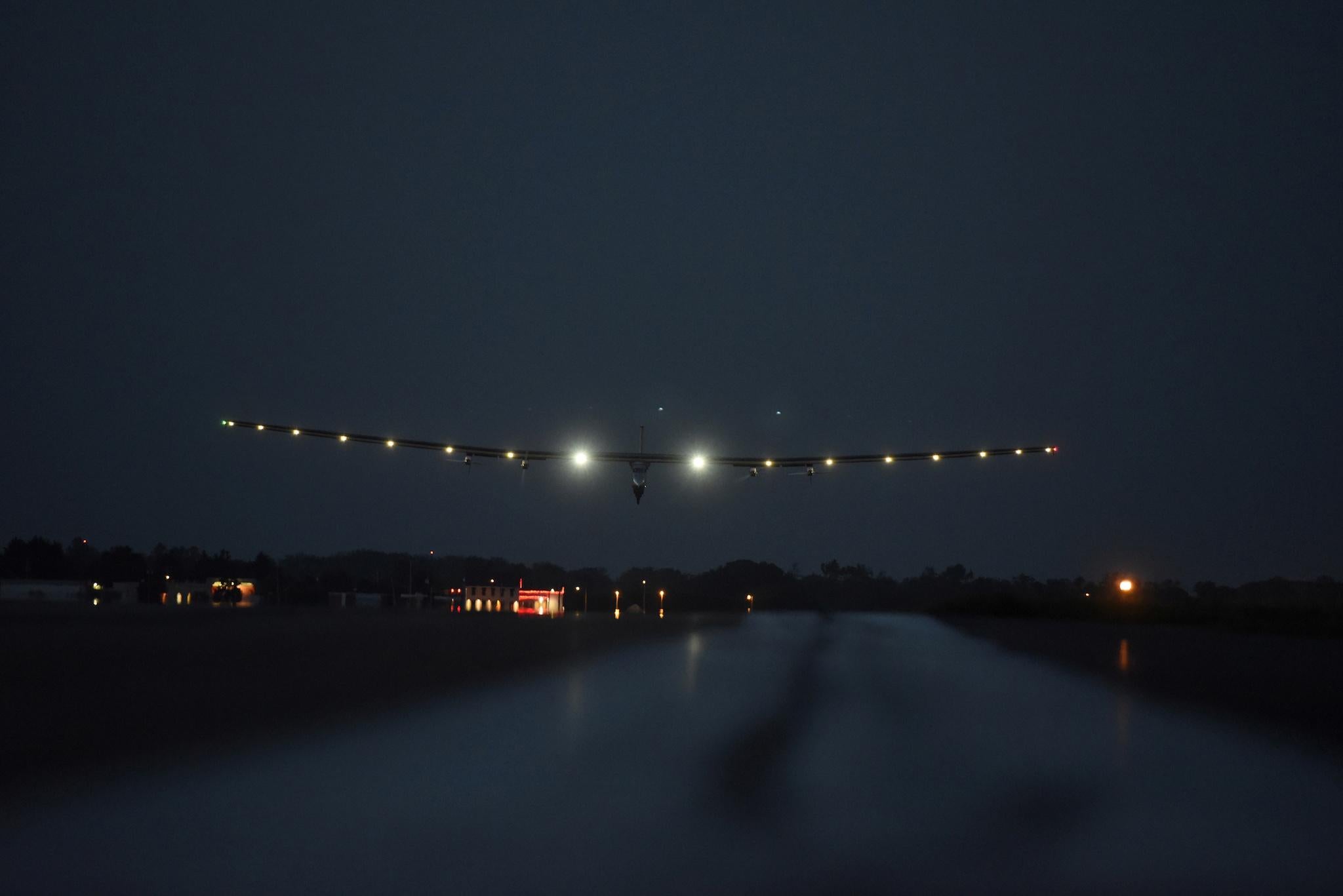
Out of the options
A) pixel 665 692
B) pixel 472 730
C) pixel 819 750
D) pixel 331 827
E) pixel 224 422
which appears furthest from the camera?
pixel 224 422

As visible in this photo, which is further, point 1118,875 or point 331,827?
point 331,827

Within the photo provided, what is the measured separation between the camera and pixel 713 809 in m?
6.29

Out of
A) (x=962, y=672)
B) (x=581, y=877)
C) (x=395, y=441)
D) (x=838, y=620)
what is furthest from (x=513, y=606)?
(x=581, y=877)

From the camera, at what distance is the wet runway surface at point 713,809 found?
198 inches

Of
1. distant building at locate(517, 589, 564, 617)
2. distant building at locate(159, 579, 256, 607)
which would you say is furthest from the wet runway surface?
distant building at locate(517, 589, 564, 617)

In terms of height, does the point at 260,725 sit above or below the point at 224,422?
below

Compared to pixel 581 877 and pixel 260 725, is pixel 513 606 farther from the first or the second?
pixel 581 877

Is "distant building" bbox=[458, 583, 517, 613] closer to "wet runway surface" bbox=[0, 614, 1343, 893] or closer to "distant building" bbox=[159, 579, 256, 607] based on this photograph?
"distant building" bbox=[159, 579, 256, 607]

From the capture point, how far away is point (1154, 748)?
8648mm

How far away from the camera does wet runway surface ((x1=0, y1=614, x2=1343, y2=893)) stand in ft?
16.5

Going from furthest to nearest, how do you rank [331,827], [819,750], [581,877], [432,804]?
[819,750], [432,804], [331,827], [581,877]

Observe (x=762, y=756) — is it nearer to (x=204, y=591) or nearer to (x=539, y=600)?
(x=539, y=600)

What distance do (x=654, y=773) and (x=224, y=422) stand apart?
35.3 m

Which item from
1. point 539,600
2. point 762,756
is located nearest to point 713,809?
point 762,756
